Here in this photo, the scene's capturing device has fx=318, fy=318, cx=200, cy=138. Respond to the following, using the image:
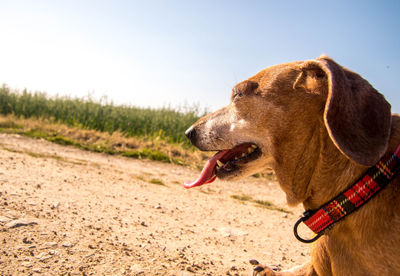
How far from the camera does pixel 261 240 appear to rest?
379 cm

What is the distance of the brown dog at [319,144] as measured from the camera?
1.76 meters

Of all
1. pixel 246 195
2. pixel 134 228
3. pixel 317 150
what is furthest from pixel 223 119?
pixel 246 195

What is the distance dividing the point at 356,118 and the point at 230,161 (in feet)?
4.00

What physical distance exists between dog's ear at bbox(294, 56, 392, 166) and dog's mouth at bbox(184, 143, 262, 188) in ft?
2.84

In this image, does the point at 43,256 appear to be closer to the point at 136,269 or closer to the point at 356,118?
the point at 136,269

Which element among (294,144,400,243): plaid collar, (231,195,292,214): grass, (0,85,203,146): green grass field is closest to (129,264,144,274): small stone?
(294,144,400,243): plaid collar

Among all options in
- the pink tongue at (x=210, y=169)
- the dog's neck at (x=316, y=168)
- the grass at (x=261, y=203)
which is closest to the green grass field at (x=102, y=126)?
the grass at (x=261, y=203)

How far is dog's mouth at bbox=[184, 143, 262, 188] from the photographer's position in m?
2.65

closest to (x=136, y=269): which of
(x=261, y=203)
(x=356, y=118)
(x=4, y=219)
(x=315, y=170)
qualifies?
(x=4, y=219)

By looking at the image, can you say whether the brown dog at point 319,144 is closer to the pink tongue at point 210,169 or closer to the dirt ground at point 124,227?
the pink tongue at point 210,169

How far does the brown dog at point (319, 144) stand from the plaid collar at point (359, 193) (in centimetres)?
5

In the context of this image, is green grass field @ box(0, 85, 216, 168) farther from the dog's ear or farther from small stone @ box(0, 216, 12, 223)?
the dog's ear

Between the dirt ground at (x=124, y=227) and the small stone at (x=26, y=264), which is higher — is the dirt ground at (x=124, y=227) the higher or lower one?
the lower one

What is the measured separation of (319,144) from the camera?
85.6 inches
